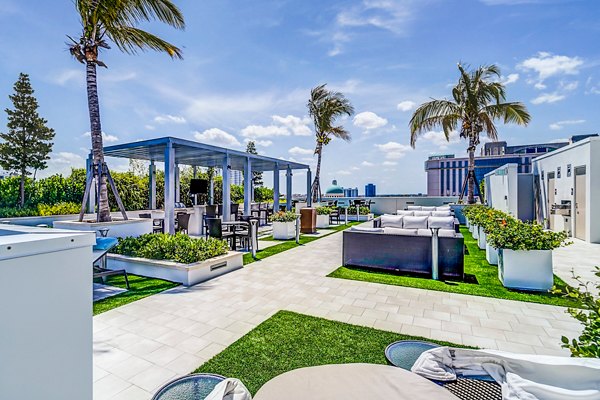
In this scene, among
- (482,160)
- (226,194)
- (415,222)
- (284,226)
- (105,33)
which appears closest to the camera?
(105,33)

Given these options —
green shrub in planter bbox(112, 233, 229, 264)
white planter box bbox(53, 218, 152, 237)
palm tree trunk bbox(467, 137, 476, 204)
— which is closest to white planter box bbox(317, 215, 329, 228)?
palm tree trunk bbox(467, 137, 476, 204)

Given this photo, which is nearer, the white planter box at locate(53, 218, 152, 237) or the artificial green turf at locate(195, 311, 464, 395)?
the artificial green turf at locate(195, 311, 464, 395)

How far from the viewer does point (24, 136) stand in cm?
1939

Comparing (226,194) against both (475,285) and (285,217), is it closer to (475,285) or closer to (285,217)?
(285,217)

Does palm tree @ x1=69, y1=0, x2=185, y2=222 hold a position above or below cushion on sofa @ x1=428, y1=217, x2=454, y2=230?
above

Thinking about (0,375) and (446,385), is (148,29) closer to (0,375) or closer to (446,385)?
(0,375)

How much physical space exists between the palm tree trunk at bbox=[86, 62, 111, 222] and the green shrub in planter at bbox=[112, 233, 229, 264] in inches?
49.9

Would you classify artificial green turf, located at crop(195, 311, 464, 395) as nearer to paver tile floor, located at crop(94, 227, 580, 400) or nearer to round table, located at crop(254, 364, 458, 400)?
paver tile floor, located at crop(94, 227, 580, 400)

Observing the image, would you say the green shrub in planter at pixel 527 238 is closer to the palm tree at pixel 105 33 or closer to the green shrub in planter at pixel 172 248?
the green shrub in planter at pixel 172 248

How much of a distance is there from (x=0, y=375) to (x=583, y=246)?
12179 millimetres

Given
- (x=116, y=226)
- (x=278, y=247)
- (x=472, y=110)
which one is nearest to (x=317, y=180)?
(x=472, y=110)

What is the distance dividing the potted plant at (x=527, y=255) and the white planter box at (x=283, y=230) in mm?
6503

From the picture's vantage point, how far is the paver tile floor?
2.74m

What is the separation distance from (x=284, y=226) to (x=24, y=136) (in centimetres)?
2051
